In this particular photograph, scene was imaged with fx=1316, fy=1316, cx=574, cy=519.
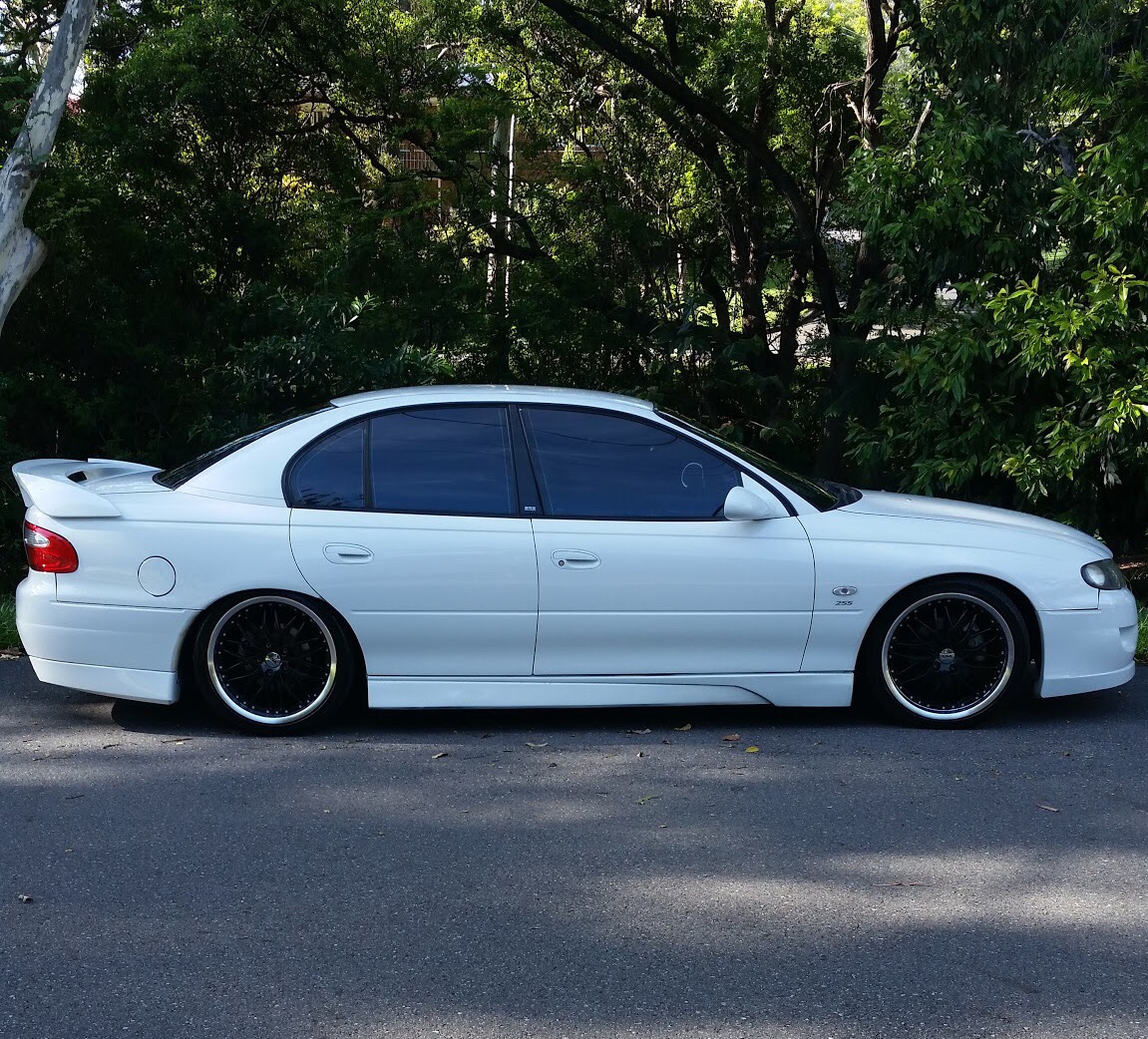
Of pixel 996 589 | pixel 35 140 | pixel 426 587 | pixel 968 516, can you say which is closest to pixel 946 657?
pixel 996 589

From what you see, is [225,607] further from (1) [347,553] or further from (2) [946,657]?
(2) [946,657]

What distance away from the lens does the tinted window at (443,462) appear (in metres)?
5.92

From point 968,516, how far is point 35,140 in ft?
23.1

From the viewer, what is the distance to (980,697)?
6004mm

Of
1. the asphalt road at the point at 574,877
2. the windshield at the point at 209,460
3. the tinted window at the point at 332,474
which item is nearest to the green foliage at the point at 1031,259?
the asphalt road at the point at 574,877

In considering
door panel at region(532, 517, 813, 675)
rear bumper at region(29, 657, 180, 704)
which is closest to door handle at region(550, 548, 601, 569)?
door panel at region(532, 517, 813, 675)

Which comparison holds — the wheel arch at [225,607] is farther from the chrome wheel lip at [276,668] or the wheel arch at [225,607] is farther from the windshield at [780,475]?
the windshield at [780,475]

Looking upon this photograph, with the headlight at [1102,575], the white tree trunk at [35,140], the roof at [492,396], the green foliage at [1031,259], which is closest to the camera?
the headlight at [1102,575]

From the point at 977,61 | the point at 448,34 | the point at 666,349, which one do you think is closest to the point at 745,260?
the point at 666,349

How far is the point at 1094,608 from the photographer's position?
6000 mm

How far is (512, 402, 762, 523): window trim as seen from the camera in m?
5.91

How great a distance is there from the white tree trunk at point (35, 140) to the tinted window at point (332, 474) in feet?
15.2

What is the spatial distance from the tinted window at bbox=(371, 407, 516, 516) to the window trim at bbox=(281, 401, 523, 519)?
0.01 meters

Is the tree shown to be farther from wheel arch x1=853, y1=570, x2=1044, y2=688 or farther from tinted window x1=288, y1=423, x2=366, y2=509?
tinted window x1=288, y1=423, x2=366, y2=509
